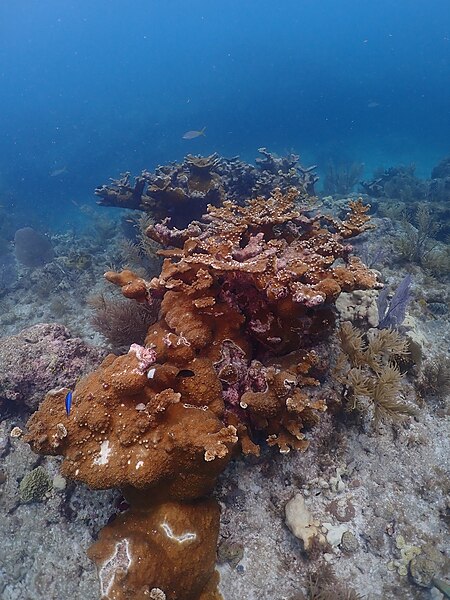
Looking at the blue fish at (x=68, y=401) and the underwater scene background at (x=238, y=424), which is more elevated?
the blue fish at (x=68, y=401)

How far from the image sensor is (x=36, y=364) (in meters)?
4.79

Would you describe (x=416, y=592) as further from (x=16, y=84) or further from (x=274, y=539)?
(x=16, y=84)

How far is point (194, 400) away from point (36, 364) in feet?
8.97

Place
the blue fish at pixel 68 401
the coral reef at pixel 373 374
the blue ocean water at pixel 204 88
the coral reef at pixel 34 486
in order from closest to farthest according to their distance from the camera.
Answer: the blue fish at pixel 68 401
the coral reef at pixel 373 374
the coral reef at pixel 34 486
the blue ocean water at pixel 204 88

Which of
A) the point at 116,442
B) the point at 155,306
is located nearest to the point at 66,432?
the point at 116,442

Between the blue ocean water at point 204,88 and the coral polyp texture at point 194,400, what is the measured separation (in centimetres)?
2549

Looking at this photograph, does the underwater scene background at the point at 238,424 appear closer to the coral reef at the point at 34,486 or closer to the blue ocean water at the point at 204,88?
the coral reef at the point at 34,486

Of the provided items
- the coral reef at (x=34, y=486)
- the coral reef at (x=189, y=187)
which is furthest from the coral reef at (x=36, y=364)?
the coral reef at (x=189, y=187)

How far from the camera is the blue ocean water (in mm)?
49531

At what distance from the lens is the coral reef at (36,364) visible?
4750 mm

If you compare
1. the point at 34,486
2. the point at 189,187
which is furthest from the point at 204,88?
the point at 34,486

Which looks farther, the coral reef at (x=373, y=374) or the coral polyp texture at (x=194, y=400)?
the coral reef at (x=373, y=374)

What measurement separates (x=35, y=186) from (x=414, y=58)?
500 feet

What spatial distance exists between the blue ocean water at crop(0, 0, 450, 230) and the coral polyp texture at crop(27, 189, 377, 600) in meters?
25.5
